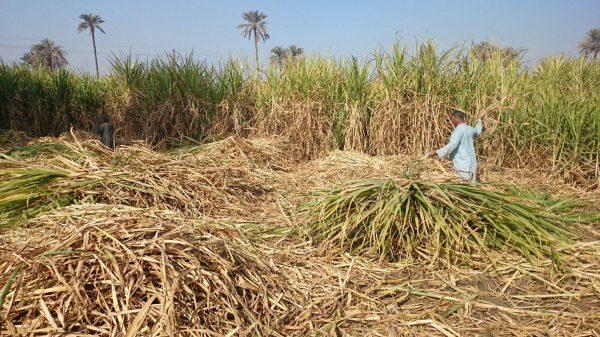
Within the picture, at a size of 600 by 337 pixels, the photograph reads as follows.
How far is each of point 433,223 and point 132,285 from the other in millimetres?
1993

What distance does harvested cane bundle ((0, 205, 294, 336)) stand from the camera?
1.70 meters

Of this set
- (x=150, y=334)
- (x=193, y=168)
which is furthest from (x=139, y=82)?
(x=150, y=334)

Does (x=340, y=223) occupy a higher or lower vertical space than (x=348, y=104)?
lower

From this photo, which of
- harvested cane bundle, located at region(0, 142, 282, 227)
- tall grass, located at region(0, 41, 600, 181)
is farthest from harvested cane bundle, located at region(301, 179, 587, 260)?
tall grass, located at region(0, 41, 600, 181)

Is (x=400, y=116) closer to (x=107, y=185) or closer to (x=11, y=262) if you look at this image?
(x=107, y=185)

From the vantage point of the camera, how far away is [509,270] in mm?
2729

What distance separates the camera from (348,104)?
6.64 meters

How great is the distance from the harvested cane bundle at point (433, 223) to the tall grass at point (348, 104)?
293cm

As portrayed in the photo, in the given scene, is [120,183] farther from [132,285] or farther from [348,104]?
[348,104]

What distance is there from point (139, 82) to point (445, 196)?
22.2 ft

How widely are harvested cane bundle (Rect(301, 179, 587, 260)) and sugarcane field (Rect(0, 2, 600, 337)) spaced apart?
0.6 inches

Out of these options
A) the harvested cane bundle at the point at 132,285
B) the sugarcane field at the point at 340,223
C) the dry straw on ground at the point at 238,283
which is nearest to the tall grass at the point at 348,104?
the sugarcane field at the point at 340,223

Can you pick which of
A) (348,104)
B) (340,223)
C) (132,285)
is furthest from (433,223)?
(348,104)

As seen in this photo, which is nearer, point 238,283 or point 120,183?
point 238,283
